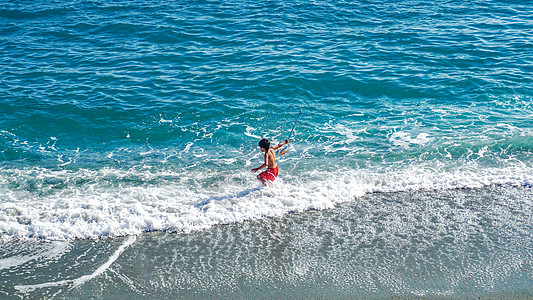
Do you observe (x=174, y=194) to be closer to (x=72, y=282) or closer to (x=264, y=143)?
(x=264, y=143)

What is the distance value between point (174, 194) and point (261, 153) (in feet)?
10.9

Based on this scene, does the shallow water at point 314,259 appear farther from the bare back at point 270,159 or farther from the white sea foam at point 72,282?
the bare back at point 270,159

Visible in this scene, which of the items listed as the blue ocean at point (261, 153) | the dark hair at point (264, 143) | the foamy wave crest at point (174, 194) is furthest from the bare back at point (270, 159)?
the blue ocean at point (261, 153)

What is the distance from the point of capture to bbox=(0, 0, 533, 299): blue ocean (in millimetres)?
8961

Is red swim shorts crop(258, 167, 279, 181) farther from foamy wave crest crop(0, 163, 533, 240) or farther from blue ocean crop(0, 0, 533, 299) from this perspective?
blue ocean crop(0, 0, 533, 299)

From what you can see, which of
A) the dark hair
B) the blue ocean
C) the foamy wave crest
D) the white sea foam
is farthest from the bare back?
the white sea foam

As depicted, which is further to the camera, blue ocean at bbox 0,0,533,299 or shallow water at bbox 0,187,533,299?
blue ocean at bbox 0,0,533,299

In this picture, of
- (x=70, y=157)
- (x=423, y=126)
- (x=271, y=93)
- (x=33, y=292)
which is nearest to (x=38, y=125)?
(x=70, y=157)

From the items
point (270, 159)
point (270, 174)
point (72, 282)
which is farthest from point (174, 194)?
point (72, 282)

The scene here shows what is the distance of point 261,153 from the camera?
47.3ft

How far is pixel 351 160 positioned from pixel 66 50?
14.1 metres

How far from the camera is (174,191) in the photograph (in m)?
12.2

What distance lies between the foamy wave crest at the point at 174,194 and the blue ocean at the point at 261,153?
58 millimetres

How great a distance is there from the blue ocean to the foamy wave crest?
2.3 inches
